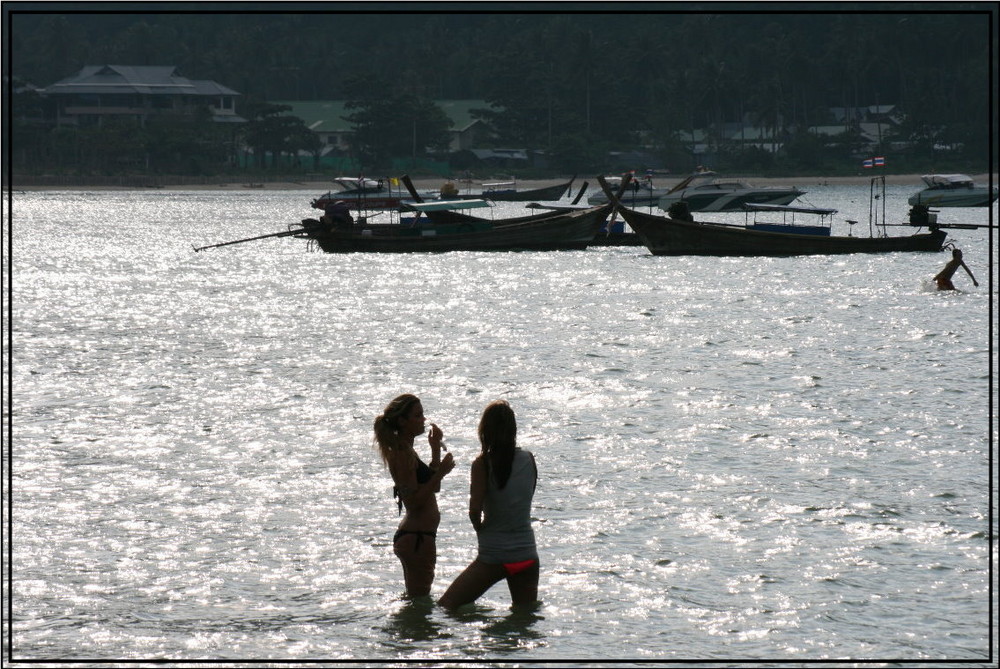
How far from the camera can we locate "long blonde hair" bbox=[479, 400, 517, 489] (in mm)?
8781

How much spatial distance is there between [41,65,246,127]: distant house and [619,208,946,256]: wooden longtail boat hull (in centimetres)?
12838

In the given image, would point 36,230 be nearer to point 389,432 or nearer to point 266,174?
point 266,174

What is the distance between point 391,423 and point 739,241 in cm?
4687

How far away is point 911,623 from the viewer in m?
10.9

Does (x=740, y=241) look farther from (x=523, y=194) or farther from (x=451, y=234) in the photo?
(x=523, y=194)

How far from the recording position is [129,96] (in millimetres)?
176000

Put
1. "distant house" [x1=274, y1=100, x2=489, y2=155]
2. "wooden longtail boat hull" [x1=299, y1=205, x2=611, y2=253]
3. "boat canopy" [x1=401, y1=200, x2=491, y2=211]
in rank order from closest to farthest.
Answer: "boat canopy" [x1=401, y1=200, x2=491, y2=211]
"wooden longtail boat hull" [x1=299, y1=205, x2=611, y2=253]
"distant house" [x1=274, y1=100, x2=489, y2=155]

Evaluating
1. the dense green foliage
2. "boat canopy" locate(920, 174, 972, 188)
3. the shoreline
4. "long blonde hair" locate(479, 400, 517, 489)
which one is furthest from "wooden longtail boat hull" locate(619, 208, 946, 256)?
the dense green foliage

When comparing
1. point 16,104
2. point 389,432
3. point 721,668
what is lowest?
point 721,668

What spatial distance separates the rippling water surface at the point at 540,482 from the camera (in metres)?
10.7

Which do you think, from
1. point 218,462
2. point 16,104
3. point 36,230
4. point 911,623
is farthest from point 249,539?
point 16,104

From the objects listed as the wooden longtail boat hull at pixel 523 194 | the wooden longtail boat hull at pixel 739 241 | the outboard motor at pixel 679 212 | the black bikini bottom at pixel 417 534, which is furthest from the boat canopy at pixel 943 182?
the black bikini bottom at pixel 417 534

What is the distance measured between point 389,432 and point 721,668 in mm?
3144

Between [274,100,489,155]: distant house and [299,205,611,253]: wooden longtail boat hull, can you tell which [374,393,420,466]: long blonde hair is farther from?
[274,100,489,155]: distant house
